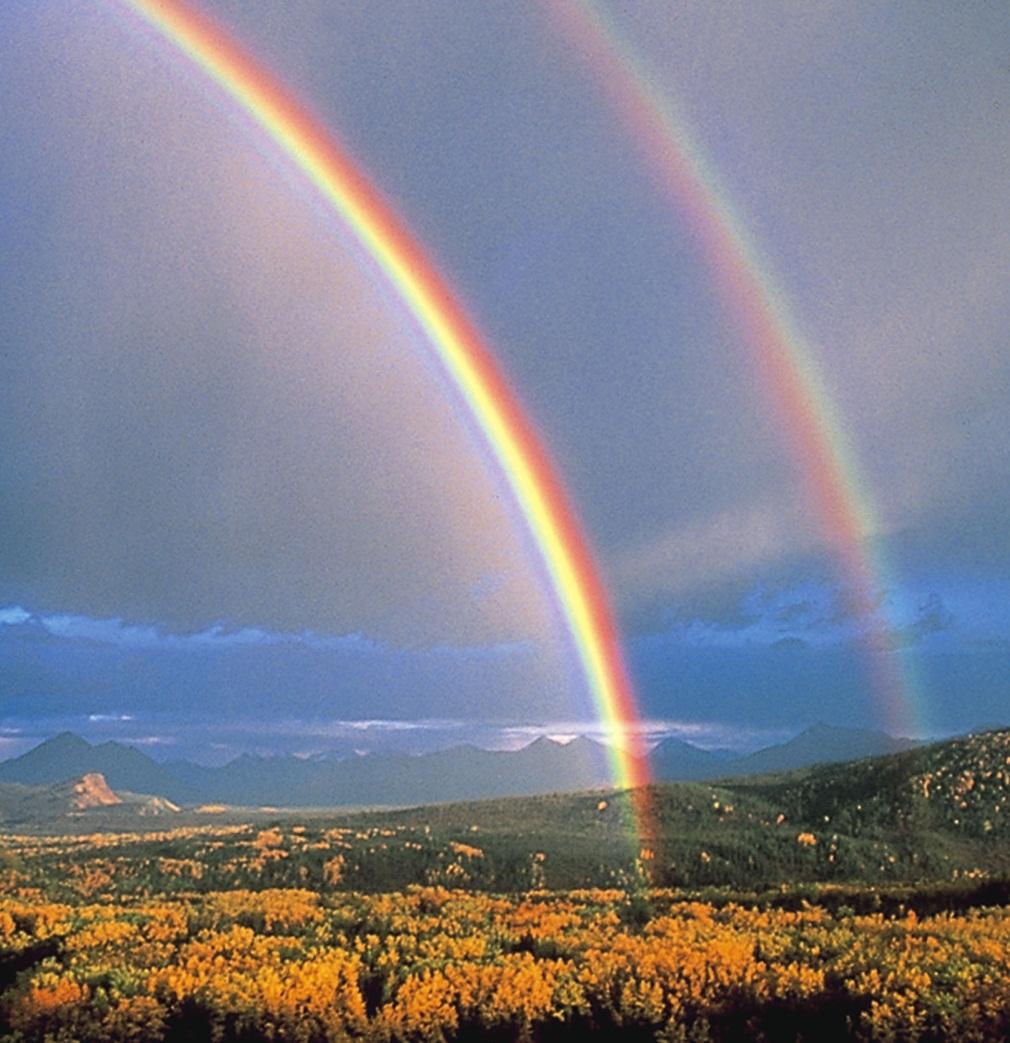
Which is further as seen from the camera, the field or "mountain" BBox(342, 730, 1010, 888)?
"mountain" BBox(342, 730, 1010, 888)

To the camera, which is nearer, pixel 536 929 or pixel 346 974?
pixel 346 974

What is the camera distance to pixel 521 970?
48.9 feet

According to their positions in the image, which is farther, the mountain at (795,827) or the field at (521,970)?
the mountain at (795,827)

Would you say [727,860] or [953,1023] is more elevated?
[953,1023]

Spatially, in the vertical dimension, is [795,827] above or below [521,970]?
below

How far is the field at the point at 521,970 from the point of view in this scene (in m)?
13.2

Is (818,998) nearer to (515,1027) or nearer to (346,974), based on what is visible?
(515,1027)

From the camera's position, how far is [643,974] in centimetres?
1432

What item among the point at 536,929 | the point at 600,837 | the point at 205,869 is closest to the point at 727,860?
the point at 600,837

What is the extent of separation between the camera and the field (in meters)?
13.2

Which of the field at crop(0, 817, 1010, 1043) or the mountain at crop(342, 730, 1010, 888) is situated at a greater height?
the field at crop(0, 817, 1010, 1043)

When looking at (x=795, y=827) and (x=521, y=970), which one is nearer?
(x=521, y=970)

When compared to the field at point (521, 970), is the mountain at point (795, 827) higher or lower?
lower

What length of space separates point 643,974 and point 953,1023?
4.29m
